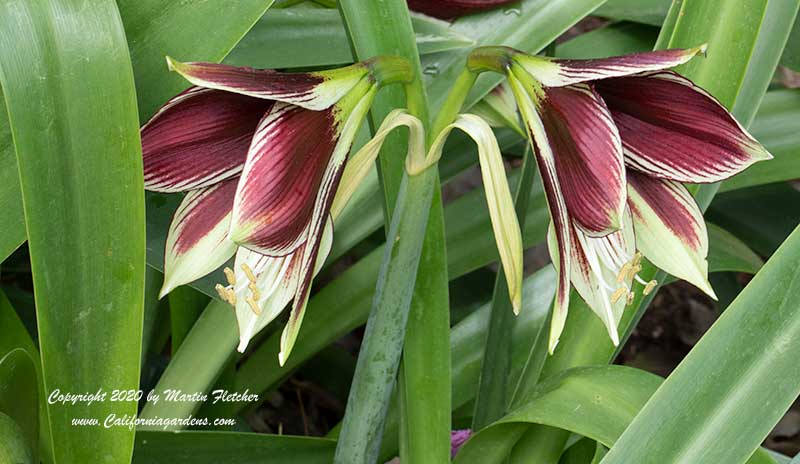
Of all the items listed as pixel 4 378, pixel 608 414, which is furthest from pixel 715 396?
pixel 4 378

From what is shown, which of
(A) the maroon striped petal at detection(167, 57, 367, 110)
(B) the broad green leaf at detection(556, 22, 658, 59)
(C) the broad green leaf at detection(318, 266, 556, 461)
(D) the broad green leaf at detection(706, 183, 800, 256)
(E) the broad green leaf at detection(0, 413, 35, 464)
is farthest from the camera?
(D) the broad green leaf at detection(706, 183, 800, 256)

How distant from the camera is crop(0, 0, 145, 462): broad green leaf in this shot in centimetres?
52

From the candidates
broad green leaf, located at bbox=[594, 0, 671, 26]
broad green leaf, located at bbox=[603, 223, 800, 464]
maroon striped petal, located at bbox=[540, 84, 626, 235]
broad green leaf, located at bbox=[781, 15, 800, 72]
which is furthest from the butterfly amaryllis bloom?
broad green leaf, located at bbox=[781, 15, 800, 72]

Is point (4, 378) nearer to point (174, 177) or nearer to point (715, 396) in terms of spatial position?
point (174, 177)

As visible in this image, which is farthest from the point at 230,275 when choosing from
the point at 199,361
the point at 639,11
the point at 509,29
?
the point at 639,11

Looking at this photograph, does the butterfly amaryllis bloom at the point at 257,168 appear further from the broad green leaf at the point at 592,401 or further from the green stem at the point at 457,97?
the broad green leaf at the point at 592,401

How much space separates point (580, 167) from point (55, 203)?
0.30 metres

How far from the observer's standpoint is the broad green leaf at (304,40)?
79cm

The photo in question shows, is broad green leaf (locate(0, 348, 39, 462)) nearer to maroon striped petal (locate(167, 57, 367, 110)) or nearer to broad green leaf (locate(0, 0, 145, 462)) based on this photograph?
broad green leaf (locate(0, 0, 145, 462))

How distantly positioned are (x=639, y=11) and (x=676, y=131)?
19.1 inches

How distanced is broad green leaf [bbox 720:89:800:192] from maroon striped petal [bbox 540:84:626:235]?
48cm

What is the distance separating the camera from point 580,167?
49cm

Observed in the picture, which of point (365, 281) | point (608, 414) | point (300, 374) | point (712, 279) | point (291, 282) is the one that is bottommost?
point (300, 374)

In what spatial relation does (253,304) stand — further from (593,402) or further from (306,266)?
(593,402)
